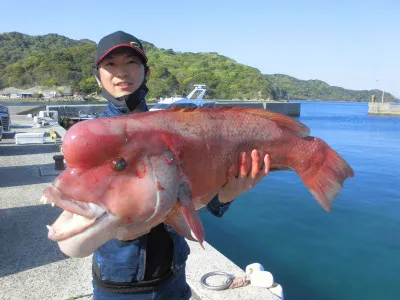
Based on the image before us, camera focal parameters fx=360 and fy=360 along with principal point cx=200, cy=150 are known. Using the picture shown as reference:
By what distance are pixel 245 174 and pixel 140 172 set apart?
0.68 m

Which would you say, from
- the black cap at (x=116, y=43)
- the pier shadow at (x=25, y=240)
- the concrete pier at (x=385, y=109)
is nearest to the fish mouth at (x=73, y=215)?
the black cap at (x=116, y=43)

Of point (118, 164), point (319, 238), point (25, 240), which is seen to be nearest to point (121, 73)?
point (118, 164)

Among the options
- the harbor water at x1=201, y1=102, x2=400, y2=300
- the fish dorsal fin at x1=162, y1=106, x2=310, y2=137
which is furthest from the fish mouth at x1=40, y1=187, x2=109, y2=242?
the harbor water at x1=201, y1=102, x2=400, y2=300

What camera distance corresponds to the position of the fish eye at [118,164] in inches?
55.2

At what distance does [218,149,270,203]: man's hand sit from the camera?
1923mm

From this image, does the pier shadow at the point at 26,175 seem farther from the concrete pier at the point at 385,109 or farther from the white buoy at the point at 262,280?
the concrete pier at the point at 385,109

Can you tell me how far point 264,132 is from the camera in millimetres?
2010

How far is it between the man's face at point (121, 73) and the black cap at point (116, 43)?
0.03 m

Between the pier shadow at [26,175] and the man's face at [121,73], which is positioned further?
the pier shadow at [26,175]

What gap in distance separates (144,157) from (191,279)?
2.51 m

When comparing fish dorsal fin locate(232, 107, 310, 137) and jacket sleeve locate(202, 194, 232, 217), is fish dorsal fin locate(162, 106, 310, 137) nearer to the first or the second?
fish dorsal fin locate(232, 107, 310, 137)

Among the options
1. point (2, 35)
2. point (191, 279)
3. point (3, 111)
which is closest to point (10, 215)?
point (191, 279)

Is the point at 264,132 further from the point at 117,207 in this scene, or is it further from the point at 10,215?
the point at 10,215

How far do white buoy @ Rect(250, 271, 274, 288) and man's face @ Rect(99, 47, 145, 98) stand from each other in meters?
2.45
